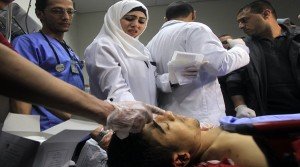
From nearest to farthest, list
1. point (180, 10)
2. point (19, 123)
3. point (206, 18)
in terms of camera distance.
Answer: point (19, 123), point (180, 10), point (206, 18)

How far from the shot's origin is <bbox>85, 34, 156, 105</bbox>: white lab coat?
5.38 feet

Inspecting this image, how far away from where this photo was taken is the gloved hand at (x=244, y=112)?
7.09 ft

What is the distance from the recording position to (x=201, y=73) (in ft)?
6.07

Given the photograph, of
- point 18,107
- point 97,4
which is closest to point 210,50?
point 18,107

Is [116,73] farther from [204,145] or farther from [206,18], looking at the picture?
[206,18]

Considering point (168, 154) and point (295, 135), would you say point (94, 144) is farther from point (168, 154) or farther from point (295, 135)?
point (295, 135)

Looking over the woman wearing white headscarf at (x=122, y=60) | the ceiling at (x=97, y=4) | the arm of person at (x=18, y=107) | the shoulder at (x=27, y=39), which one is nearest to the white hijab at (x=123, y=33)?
the woman wearing white headscarf at (x=122, y=60)

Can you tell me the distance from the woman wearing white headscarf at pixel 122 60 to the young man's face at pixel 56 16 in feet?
0.98

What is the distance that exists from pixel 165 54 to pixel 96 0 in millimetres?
3689

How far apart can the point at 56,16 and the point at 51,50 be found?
285 millimetres

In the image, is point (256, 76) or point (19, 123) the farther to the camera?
point (256, 76)

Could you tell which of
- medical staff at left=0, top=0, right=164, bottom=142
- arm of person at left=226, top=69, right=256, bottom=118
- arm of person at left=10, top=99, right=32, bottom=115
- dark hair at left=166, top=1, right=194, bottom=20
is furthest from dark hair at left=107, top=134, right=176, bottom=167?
arm of person at left=226, top=69, right=256, bottom=118

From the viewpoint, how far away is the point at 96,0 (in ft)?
17.3

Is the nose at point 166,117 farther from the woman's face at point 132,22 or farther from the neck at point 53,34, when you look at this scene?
the neck at point 53,34
